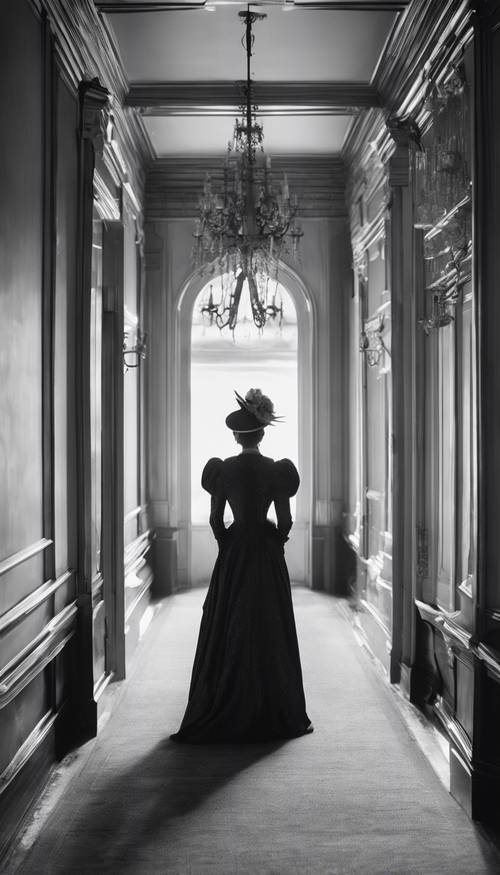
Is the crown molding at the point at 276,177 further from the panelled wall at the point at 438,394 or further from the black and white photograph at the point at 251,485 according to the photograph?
the panelled wall at the point at 438,394

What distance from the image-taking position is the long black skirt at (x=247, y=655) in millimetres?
3982

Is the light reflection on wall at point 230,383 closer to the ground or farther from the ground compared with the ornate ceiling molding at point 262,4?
closer to the ground

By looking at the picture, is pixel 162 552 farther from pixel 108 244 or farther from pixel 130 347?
pixel 108 244

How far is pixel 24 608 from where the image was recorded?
3.04 metres

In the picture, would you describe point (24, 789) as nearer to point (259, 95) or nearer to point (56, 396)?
point (56, 396)

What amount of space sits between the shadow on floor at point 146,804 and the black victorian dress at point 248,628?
4.9 inches

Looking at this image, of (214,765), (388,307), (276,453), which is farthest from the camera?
(276,453)

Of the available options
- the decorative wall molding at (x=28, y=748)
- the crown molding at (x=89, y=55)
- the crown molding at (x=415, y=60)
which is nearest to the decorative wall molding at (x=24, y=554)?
the decorative wall molding at (x=28, y=748)

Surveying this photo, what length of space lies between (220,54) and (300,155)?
248cm

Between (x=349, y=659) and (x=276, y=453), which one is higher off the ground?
(x=276, y=453)

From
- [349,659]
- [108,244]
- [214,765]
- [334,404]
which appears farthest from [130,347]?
[214,765]

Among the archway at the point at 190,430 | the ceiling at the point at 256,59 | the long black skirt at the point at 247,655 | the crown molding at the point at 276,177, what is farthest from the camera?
the archway at the point at 190,430

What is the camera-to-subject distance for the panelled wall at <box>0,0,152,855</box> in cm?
296

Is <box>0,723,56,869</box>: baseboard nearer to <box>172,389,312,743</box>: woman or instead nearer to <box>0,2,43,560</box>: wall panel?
<box>172,389,312,743</box>: woman
